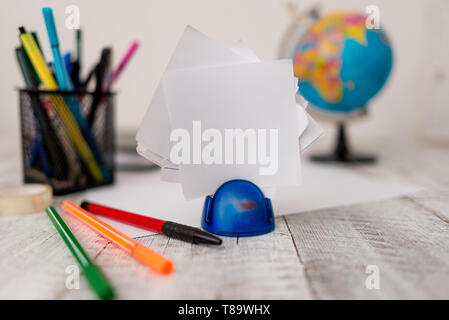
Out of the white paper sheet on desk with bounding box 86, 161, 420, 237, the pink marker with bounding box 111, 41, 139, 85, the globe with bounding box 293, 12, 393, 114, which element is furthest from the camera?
the globe with bounding box 293, 12, 393, 114

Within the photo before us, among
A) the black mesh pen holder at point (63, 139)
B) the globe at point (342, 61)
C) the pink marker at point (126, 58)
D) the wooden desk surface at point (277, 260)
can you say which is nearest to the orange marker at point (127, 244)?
the wooden desk surface at point (277, 260)

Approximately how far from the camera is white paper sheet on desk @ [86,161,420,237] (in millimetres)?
513

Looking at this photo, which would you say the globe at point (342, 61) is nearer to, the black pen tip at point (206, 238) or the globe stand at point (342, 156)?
the globe stand at point (342, 156)

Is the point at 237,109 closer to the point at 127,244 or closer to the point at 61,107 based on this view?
the point at 127,244

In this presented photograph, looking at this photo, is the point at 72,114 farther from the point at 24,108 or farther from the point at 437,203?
the point at 437,203

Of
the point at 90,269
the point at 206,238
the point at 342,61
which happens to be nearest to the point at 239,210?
the point at 206,238

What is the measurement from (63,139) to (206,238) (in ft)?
1.07

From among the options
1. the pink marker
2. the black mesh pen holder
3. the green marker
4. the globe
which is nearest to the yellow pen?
the black mesh pen holder

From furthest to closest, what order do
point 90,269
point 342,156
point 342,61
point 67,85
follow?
point 342,156
point 342,61
point 67,85
point 90,269

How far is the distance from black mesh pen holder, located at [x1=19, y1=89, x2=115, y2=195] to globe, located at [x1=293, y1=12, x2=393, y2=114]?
16.3 inches

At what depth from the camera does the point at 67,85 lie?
0.58 m

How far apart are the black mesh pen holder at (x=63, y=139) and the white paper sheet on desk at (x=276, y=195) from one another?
0.04 meters

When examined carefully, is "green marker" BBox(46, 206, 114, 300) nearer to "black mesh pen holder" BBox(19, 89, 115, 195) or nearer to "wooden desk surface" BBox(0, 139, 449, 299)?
"wooden desk surface" BBox(0, 139, 449, 299)
